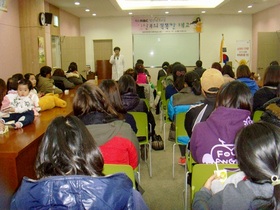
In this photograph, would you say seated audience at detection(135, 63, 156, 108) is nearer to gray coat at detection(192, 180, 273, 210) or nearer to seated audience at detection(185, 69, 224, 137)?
seated audience at detection(185, 69, 224, 137)

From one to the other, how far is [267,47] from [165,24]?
366 centimetres

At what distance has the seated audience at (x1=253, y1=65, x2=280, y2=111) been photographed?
3574 millimetres

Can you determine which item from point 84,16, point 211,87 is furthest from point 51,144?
point 84,16

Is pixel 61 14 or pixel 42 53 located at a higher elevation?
pixel 61 14

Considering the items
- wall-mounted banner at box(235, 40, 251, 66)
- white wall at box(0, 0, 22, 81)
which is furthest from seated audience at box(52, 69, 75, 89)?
wall-mounted banner at box(235, 40, 251, 66)

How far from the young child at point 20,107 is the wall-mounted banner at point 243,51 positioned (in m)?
9.42

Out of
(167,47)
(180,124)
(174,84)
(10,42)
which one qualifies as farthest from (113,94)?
(167,47)

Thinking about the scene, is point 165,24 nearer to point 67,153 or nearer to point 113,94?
point 113,94

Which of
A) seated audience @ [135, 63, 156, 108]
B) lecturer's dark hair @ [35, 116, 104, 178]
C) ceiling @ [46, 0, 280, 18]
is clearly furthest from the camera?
ceiling @ [46, 0, 280, 18]

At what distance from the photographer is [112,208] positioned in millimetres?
1074

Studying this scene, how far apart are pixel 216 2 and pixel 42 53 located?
531 cm

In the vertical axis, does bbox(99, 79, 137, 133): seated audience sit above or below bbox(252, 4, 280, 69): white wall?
below

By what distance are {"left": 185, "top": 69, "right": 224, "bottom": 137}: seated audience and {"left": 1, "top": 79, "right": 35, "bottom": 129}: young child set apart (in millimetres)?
1482

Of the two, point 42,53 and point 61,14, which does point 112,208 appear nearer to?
point 42,53
